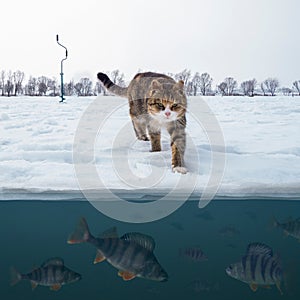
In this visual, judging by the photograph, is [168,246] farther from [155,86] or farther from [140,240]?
[155,86]

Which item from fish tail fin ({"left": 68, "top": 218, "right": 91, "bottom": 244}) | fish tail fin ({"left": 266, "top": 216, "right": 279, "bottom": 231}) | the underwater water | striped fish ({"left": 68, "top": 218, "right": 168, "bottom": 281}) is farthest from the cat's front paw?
fish tail fin ({"left": 68, "top": 218, "right": 91, "bottom": 244})

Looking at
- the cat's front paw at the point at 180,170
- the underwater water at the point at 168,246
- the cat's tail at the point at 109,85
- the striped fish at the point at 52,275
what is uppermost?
the cat's tail at the point at 109,85

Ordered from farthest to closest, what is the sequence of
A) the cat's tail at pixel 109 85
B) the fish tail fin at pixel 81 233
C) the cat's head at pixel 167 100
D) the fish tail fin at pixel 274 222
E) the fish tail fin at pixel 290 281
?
the cat's tail at pixel 109 85 → the fish tail fin at pixel 274 222 → the cat's head at pixel 167 100 → the fish tail fin at pixel 81 233 → the fish tail fin at pixel 290 281

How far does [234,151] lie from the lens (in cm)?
618

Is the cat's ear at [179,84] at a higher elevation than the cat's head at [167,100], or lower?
higher

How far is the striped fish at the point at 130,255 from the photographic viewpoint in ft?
9.18

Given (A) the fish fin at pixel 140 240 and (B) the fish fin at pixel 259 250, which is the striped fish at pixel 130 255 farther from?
(B) the fish fin at pixel 259 250

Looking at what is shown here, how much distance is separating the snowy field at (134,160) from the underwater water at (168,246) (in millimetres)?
349

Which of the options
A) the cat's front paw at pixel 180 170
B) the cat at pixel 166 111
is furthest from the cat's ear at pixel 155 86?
the cat's front paw at pixel 180 170

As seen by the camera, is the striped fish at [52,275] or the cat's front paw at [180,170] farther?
the cat's front paw at [180,170]

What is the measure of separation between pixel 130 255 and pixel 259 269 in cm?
97

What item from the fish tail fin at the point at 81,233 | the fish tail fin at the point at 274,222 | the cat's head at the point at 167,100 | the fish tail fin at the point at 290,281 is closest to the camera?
the fish tail fin at the point at 290,281

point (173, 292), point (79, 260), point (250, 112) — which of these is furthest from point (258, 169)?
point (250, 112)

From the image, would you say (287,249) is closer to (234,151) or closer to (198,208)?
(198,208)
